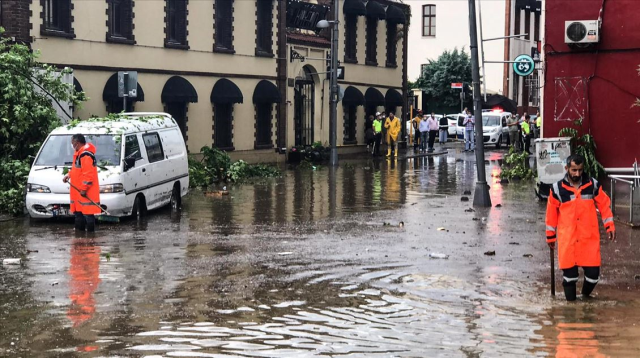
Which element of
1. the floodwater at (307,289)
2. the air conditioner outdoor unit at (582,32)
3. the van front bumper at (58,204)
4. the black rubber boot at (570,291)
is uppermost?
the air conditioner outdoor unit at (582,32)

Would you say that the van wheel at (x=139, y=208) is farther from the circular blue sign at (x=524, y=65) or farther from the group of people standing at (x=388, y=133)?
the group of people standing at (x=388, y=133)

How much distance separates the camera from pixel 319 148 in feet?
132

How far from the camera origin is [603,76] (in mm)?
21094

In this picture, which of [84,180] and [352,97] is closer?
[84,180]

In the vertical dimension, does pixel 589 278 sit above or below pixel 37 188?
below

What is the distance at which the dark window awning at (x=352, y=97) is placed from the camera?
147ft

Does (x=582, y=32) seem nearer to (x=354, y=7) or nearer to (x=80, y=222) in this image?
(x=80, y=222)

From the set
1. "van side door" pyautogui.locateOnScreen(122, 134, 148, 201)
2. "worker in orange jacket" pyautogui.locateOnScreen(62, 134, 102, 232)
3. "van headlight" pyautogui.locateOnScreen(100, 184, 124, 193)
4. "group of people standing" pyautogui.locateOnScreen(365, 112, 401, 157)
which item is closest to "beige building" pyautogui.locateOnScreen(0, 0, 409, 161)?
"group of people standing" pyautogui.locateOnScreen(365, 112, 401, 157)

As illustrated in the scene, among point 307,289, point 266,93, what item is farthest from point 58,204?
point 266,93

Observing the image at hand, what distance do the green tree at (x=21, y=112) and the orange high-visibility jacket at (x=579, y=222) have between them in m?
12.3

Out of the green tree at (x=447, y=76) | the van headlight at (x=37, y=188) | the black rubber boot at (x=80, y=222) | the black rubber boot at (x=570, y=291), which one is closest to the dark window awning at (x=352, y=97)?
the green tree at (x=447, y=76)


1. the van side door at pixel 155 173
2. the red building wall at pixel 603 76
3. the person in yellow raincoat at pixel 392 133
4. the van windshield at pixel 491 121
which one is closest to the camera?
the van side door at pixel 155 173

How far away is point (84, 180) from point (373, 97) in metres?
32.1

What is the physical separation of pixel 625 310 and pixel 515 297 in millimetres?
1175
